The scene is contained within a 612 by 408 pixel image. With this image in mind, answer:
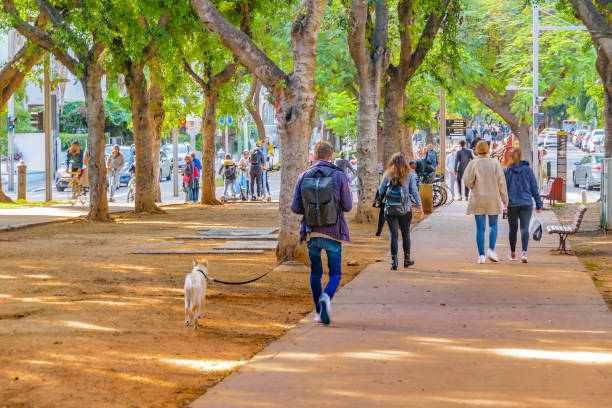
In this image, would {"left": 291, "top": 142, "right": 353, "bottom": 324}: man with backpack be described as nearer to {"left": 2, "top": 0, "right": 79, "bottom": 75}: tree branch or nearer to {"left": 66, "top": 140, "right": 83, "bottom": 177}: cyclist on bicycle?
{"left": 2, "top": 0, "right": 79, "bottom": 75}: tree branch

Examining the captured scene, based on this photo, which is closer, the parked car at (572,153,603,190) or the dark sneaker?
the dark sneaker

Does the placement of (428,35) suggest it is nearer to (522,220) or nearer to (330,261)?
(522,220)

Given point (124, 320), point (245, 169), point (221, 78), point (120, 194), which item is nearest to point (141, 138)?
point (221, 78)

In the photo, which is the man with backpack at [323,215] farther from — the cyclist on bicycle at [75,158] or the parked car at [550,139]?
the parked car at [550,139]

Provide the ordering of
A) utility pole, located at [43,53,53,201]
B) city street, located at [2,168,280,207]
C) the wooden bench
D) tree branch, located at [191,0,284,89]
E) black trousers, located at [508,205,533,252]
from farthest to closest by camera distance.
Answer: city street, located at [2,168,280,207]
utility pole, located at [43,53,53,201]
the wooden bench
black trousers, located at [508,205,533,252]
tree branch, located at [191,0,284,89]

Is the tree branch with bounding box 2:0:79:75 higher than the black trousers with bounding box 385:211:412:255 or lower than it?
higher

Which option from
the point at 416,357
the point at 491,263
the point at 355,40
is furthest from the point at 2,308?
the point at 355,40

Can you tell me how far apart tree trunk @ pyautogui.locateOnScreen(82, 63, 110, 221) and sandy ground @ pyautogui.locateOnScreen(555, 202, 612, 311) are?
32.9 ft

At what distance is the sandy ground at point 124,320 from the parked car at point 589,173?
19322mm

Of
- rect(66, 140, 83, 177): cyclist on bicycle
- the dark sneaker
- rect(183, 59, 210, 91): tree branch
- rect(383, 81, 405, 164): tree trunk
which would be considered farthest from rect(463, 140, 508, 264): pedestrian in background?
rect(66, 140, 83, 177): cyclist on bicycle

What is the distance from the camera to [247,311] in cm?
959

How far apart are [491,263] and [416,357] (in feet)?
20.8

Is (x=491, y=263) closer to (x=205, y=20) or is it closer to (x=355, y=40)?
(x=205, y=20)

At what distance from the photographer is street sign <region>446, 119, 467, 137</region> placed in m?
35.3
